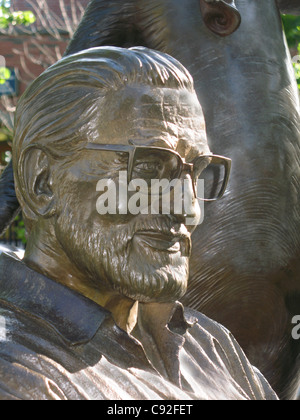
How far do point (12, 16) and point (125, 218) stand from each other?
752 cm

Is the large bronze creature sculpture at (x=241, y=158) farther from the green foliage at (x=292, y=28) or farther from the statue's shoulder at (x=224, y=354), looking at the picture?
the green foliage at (x=292, y=28)

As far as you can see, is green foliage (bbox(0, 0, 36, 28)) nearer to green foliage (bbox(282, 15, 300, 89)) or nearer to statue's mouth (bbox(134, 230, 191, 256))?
green foliage (bbox(282, 15, 300, 89))

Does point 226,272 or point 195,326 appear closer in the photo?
point 195,326

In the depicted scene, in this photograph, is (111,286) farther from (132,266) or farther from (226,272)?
(226,272)

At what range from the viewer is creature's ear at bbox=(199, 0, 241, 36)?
4211mm

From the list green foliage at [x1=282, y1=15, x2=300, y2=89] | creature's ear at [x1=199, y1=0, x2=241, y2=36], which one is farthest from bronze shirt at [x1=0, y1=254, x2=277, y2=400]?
green foliage at [x1=282, y1=15, x2=300, y2=89]

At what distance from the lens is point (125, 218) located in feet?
8.95

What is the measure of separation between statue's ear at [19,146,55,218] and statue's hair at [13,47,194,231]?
19mm

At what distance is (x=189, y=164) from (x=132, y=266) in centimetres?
29

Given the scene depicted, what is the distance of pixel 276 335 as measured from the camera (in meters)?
4.30

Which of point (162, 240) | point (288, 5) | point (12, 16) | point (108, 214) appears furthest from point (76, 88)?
point (12, 16)

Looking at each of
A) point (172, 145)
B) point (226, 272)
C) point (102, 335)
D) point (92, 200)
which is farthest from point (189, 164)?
point (226, 272)

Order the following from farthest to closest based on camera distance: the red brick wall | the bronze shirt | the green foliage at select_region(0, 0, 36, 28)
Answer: the red brick wall
the green foliage at select_region(0, 0, 36, 28)
the bronze shirt

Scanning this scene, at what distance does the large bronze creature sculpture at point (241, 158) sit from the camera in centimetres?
420
